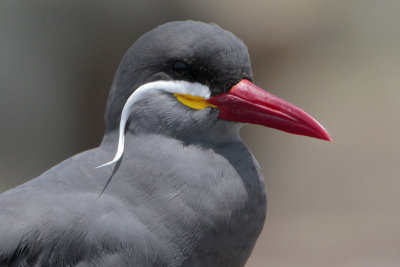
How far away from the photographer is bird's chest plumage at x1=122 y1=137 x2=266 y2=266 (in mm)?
2602

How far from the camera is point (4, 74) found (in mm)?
6871

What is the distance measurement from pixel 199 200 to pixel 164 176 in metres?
0.18

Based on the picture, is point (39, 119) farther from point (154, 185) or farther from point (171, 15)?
point (154, 185)

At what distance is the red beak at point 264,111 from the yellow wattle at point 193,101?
4cm

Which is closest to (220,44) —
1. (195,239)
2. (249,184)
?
(249,184)

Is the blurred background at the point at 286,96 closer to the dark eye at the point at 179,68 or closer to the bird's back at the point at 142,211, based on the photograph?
the bird's back at the point at 142,211

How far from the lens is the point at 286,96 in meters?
8.33

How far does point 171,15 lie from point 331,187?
9.04 ft

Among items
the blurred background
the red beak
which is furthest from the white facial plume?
the blurred background

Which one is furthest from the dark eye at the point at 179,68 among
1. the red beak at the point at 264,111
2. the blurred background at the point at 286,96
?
the blurred background at the point at 286,96

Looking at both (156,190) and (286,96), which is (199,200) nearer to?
(156,190)

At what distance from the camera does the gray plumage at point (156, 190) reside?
256 cm

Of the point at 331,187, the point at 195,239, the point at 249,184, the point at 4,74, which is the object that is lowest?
the point at 331,187

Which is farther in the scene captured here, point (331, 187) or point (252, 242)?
point (331, 187)
